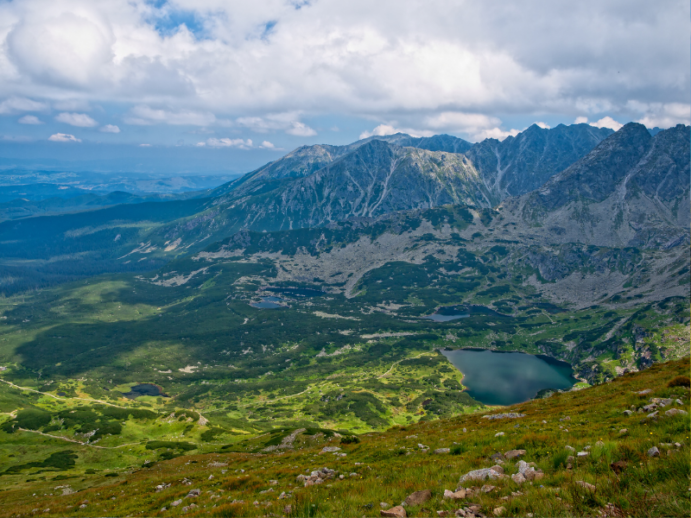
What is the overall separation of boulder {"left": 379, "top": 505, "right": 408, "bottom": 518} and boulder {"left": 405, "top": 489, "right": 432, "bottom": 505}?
947mm

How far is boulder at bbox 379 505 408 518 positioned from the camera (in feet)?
38.1

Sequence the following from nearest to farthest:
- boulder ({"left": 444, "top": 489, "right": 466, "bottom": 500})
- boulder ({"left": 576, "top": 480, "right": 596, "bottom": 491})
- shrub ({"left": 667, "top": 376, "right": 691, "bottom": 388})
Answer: boulder ({"left": 576, "top": 480, "right": 596, "bottom": 491}), boulder ({"left": 444, "top": 489, "right": 466, "bottom": 500}), shrub ({"left": 667, "top": 376, "right": 691, "bottom": 388})

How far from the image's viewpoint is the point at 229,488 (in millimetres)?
25125

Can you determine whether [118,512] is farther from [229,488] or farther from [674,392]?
[674,392]

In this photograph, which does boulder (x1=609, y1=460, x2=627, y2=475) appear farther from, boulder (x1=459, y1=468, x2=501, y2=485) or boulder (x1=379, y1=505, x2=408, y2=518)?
boulder (x1=379, y1=505, x2=408, y2=518)

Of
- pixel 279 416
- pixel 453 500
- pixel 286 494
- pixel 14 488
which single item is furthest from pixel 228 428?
pixel 453 500

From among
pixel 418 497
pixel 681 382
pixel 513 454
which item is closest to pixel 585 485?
pixel 418 497

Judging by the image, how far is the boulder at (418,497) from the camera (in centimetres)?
1285

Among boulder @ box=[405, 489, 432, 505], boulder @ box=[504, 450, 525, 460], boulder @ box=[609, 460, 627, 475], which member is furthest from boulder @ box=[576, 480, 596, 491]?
boulder @ box=[504, 450, 525, 460]

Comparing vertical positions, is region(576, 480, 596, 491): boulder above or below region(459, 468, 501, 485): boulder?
above

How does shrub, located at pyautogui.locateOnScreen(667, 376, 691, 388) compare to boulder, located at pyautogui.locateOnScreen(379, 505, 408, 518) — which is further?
shrub, located at pyautogui.locateOnScreen(667, 376, 691, 388)

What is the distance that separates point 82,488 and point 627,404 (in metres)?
75.5

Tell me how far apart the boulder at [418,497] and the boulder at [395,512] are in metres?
0.95

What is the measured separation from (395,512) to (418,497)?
1.76 metres
